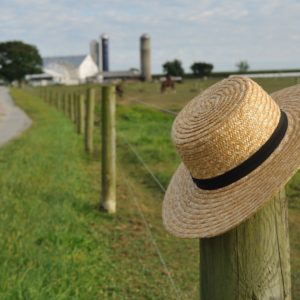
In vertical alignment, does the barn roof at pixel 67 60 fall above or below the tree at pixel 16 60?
below

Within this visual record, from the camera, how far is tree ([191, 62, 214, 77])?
2802 inches

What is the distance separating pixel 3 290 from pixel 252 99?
2168 millimetres

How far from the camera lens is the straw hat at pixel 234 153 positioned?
5.34 ft

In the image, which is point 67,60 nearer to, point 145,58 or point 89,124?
point 145,58

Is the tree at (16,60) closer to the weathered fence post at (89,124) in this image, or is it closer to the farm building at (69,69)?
the farm building at (69,69)

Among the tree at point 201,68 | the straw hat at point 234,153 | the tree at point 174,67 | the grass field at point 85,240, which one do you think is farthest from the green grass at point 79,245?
the tree at point 174,67

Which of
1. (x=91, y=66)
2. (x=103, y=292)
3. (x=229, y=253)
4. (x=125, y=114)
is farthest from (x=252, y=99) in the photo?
(x=91, y=66)

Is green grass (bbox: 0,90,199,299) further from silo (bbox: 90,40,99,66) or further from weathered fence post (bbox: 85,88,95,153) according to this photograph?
silo (bbox: 90,40,99,66)

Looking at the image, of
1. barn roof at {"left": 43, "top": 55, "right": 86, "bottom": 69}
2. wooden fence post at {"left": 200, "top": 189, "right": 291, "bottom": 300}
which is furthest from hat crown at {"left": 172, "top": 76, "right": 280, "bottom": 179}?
barn roof at {"left": 43, "top": 55, "right": 86, "bottom": 69}

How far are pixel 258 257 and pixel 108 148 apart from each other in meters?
4.51

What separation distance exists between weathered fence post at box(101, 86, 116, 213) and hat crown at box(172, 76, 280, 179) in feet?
13.9

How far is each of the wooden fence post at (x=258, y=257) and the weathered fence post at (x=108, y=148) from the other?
439 cm

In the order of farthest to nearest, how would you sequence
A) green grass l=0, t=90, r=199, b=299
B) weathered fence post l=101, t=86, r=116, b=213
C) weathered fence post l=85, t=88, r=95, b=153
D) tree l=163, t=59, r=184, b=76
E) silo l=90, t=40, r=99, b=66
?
1. silo l=90, t=40, r=99, b=66
2. tree l=163, t=59, r=184, b=76
3. weathered fence post l=85, t=88, r=95, b=153
4. weathered fence post l=101, t=86, r=116, b=213
5. green grass l=0, t=90, r=199, b=299

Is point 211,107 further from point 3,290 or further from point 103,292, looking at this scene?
point 103,292
